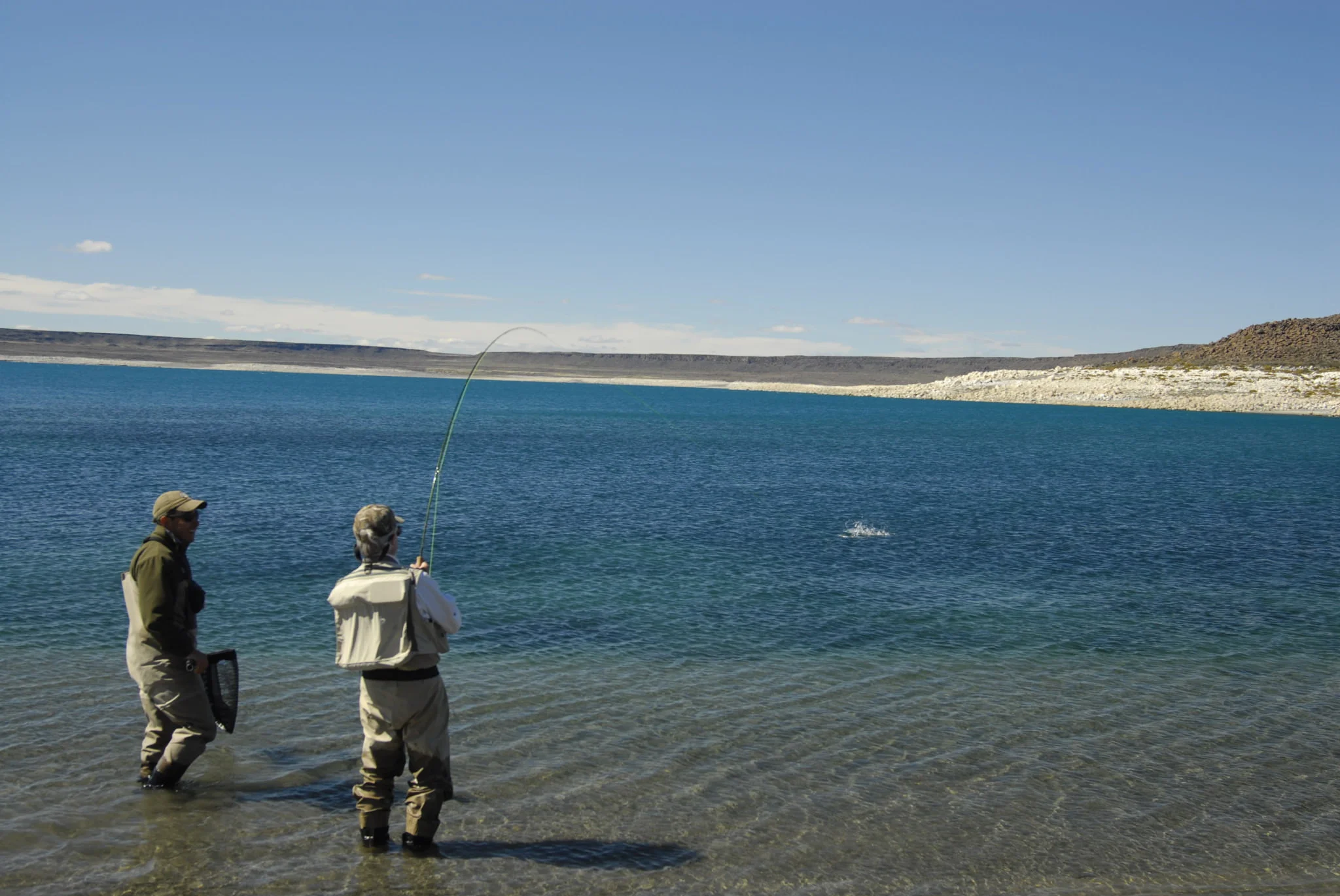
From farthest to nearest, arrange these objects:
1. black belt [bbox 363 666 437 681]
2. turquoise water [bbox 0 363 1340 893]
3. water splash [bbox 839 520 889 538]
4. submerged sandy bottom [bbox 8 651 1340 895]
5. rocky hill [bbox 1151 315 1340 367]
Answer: rocky hill [bbox 1151 315 1340 367], water splash [bbox 839 520 889 538], turquoise water [bbox 0 363 1340 893], submerged sandy bottom [bbox 8 651 1340 895], black belt [bbox 363 666 437 681]

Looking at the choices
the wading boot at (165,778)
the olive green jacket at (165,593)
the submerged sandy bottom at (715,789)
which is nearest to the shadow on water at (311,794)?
the submerged sandy bottom at (715,789)

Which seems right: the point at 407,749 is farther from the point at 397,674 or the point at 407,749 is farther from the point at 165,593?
the point at 165,593

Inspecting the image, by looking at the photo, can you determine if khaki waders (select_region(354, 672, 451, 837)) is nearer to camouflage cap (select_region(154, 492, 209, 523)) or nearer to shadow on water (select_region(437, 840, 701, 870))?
shadow on water (select_region(437, 840, 701, 870))

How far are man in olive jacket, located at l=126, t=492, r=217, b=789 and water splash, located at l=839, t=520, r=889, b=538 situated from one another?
59.3 feet

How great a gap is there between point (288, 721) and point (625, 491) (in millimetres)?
24404

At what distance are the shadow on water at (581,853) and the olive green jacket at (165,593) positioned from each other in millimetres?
2158

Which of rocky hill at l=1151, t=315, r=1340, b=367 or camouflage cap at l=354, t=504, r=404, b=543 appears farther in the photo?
rocky hill at l=1151, t=315, r=1340, b=367

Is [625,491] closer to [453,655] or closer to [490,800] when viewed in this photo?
[453,655]

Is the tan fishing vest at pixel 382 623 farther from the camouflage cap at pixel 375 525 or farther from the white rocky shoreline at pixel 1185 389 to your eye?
the white rocky shoreline at pixel 1185 389

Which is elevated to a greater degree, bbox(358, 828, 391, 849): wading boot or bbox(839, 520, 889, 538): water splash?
bbox(358, 828, 391, 849): wading boot

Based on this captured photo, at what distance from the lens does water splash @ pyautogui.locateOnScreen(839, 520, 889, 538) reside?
78.7ft

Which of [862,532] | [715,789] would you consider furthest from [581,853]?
[862,532]

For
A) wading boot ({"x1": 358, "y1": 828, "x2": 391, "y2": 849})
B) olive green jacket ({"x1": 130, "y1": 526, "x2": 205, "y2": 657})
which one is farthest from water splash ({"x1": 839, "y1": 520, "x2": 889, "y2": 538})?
olive green jacket ({"x1": 130, "y1": 526, "x2": 205, "y2": 657})

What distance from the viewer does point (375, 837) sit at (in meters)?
6.40
